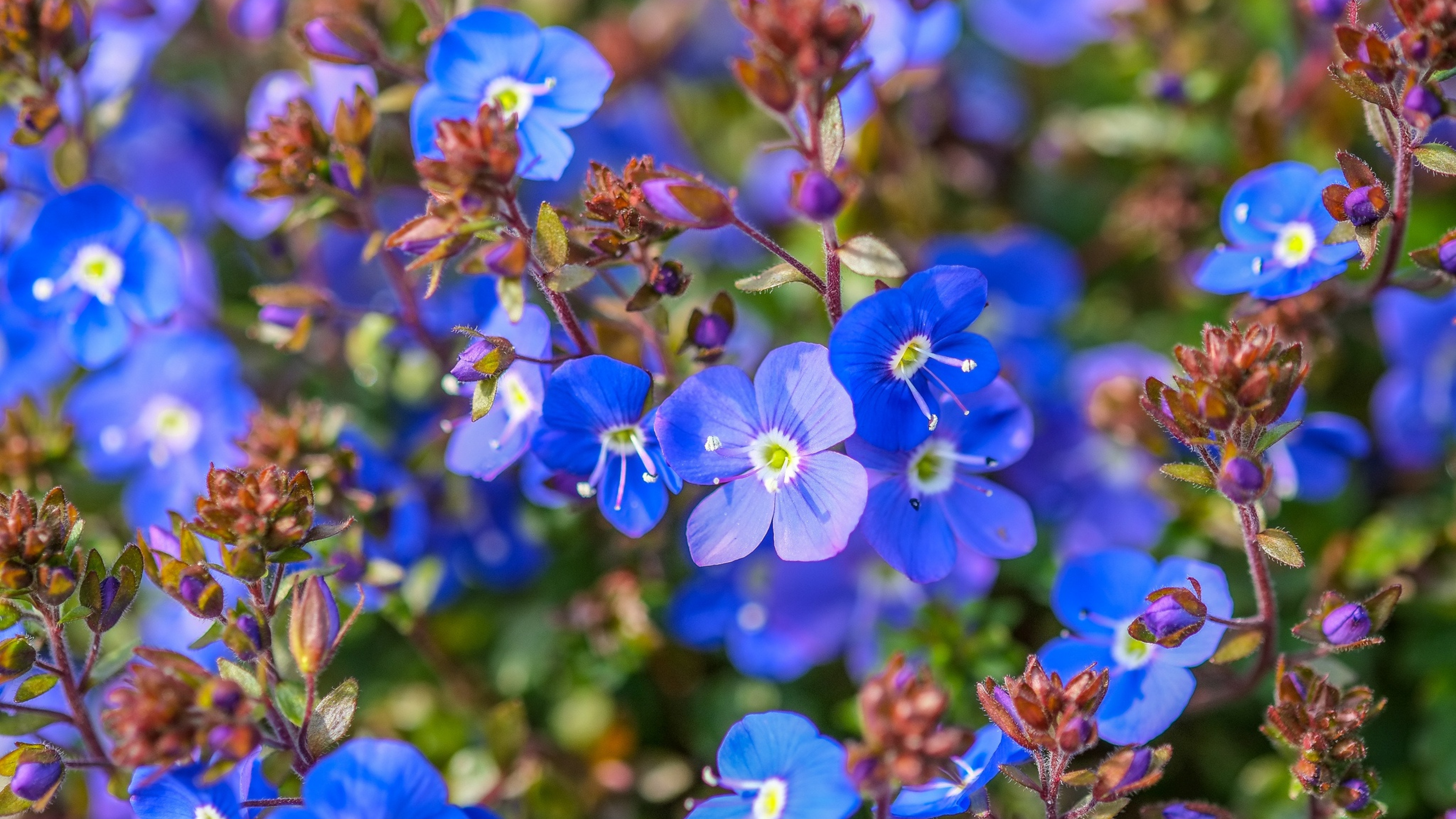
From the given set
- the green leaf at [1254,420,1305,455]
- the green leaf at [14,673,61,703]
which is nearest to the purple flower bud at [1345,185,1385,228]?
the green leaf at [1254,420,1305,455]

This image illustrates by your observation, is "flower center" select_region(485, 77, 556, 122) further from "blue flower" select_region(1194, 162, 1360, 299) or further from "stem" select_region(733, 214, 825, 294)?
"blue flower" select_region(1194, 162, 1360, 299)

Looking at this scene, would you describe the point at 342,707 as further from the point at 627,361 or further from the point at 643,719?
the point at 643,719

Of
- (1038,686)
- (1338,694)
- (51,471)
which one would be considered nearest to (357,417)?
(51,471)

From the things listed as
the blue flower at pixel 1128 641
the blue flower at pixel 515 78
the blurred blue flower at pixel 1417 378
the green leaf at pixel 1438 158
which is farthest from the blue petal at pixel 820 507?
the blurred blue flower at pixel 1417 378

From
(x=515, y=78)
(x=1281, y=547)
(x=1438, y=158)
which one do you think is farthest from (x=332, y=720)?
(x=1438, y=158)

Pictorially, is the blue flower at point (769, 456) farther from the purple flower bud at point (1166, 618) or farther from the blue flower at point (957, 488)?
the purple flower bud at point (1166, 618)

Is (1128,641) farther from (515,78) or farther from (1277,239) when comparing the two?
(515,78)
